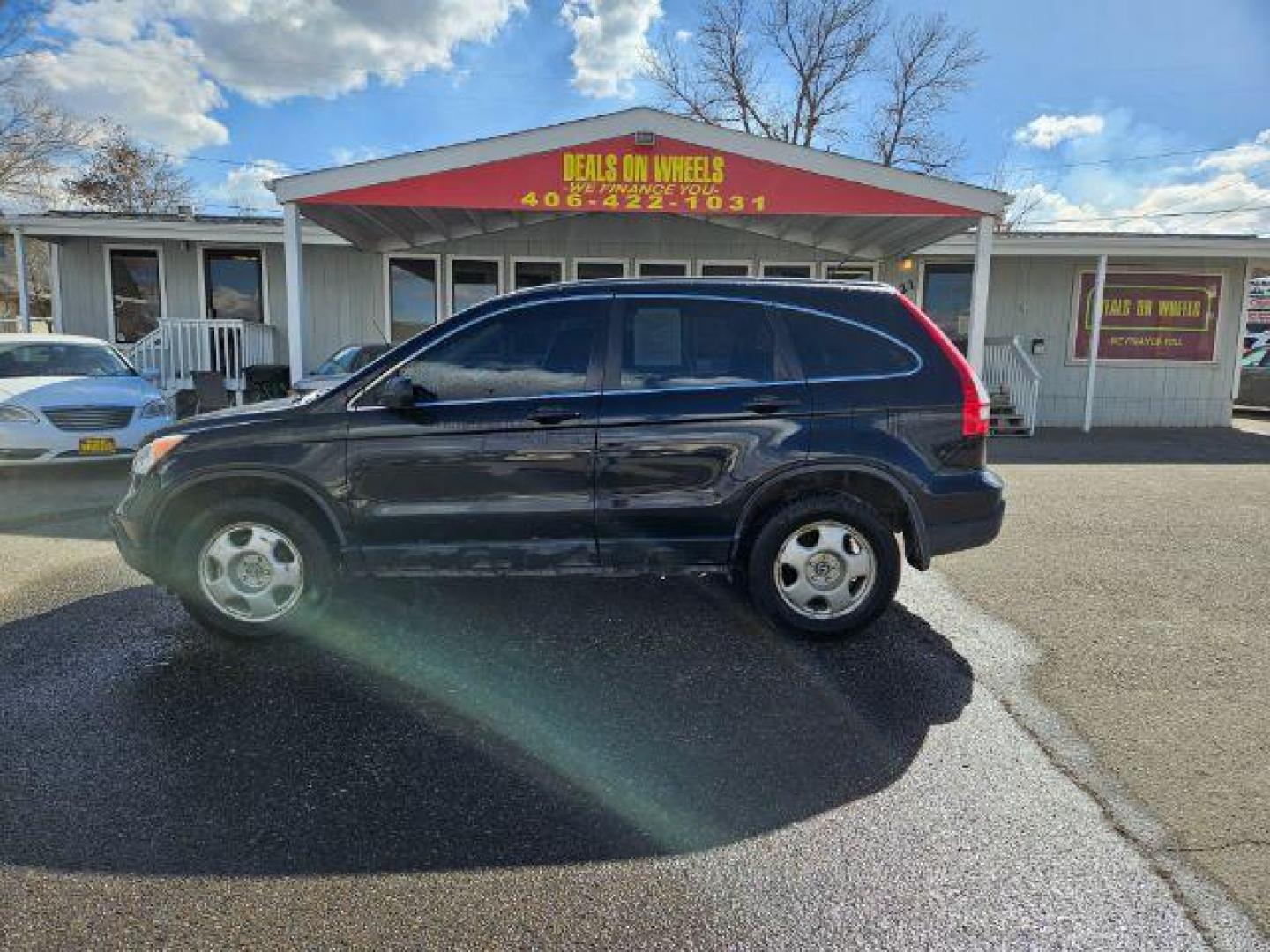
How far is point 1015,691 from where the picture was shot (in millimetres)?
3900

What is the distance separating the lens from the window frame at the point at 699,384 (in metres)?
4.30

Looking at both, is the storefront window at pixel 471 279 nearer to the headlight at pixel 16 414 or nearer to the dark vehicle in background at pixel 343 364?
the dark vehicle in background at pixel 343 364

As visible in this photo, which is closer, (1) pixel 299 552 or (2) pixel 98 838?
(2) pixel 98 838

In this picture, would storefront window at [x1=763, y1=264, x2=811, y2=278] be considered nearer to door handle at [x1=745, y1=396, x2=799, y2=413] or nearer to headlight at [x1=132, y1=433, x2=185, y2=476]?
door handle at [x1=745, y1=396, x2=799, y2=413]

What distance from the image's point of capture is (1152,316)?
15484mm

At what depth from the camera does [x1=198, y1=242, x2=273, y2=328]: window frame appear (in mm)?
14758

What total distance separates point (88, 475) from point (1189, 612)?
1040 cm

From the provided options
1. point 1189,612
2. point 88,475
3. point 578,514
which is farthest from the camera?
point 88,475

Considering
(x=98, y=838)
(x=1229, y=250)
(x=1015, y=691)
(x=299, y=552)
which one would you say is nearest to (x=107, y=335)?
(x=299, y=552)

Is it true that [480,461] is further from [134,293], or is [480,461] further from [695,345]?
[134,293]

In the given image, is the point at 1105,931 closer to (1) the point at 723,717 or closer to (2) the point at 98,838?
(1) the point at 723,717

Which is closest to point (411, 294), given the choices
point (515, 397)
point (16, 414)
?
point (16, 414)

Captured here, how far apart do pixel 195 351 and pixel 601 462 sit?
11.9 m

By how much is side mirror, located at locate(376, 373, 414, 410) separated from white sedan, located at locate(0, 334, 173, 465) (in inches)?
225
